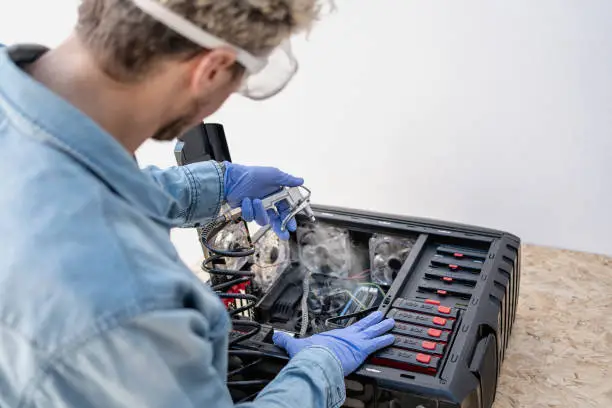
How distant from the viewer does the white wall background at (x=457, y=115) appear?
1.27m

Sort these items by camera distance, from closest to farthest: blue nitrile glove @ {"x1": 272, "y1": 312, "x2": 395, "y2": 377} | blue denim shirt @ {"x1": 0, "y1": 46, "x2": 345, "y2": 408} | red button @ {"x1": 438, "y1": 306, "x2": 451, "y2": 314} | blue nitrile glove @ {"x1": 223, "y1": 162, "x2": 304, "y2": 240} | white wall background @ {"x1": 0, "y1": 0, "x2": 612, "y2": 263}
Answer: blue denim shirt @ {"x1": 0, "y1": 46, "x2": 345, "y2": 408} → blue nitrile glove @ {"x1": 272, "y1": 312, "x2": 395, "y2": 377} → red button @ {"x1": 438, "y1": 306, "x2": 451, "y2": 314} → blue nitrile glove @ {"x1": 223, "y1": 162, "x2": 304, "y2": 240} → white wall background @ {"x1": 0, "y1": 0, "x2": 612, "y2": 263}

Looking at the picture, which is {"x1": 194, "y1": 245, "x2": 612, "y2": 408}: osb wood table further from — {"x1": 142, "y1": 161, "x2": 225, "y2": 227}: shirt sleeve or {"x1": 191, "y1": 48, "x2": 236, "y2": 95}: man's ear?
{"x1": 191, "y1": 48, "x2": 236, "y2": 95}: man's ear

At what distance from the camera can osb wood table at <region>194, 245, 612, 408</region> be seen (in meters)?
1.04

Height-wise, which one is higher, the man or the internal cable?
the man

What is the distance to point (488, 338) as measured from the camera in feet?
3.03

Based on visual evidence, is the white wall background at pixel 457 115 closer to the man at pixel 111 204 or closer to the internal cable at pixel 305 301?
the internal cable at pixel 305 301

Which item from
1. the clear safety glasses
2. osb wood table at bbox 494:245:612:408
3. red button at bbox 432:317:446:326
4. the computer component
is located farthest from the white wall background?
the clear safety glasses

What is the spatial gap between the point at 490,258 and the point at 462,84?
48 cm

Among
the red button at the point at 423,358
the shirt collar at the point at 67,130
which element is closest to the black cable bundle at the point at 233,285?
the red button at the point at 423,358

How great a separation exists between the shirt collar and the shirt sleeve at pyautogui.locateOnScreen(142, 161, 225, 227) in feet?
1.44

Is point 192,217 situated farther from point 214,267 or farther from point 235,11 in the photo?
point 235,11

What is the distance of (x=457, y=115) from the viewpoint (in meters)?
1.42

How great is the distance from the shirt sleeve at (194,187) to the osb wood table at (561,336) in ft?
1.94

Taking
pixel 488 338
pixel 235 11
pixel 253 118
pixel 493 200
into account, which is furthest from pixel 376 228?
pixel 235 11
